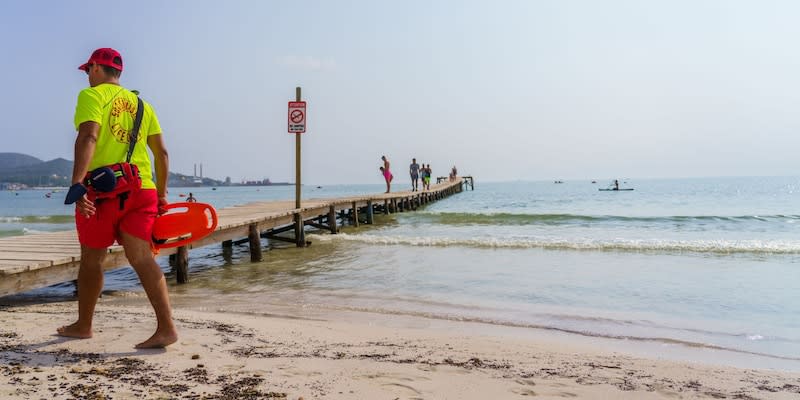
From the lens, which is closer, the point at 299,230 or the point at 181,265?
the point at 181,265

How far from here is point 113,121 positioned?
329 centimetres

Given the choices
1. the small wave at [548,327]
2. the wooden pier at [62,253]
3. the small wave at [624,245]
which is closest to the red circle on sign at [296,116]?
the wooden pier at [62,253]

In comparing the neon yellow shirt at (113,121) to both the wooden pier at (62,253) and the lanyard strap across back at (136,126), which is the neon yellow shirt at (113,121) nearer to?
the lanyard strap across back at (136,126)

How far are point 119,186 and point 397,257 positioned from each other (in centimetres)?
823

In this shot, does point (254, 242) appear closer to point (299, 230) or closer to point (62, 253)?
point (299, 230)

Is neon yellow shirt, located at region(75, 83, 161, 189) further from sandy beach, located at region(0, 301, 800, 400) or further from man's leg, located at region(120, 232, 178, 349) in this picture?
sandy beach, located at region(0, 301, 800, 400)

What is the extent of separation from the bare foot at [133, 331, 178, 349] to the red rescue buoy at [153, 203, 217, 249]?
22.1 inches

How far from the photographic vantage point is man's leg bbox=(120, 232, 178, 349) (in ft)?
11.1

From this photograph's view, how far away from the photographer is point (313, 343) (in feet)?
13.4

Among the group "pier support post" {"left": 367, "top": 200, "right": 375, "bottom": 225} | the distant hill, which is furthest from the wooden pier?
the distant hill

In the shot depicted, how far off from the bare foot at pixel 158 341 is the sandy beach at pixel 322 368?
0.06 metres

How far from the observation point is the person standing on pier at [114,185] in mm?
3174

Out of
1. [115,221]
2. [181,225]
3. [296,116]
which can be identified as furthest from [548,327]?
[296,116]

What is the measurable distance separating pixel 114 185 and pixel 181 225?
64 centimetres
